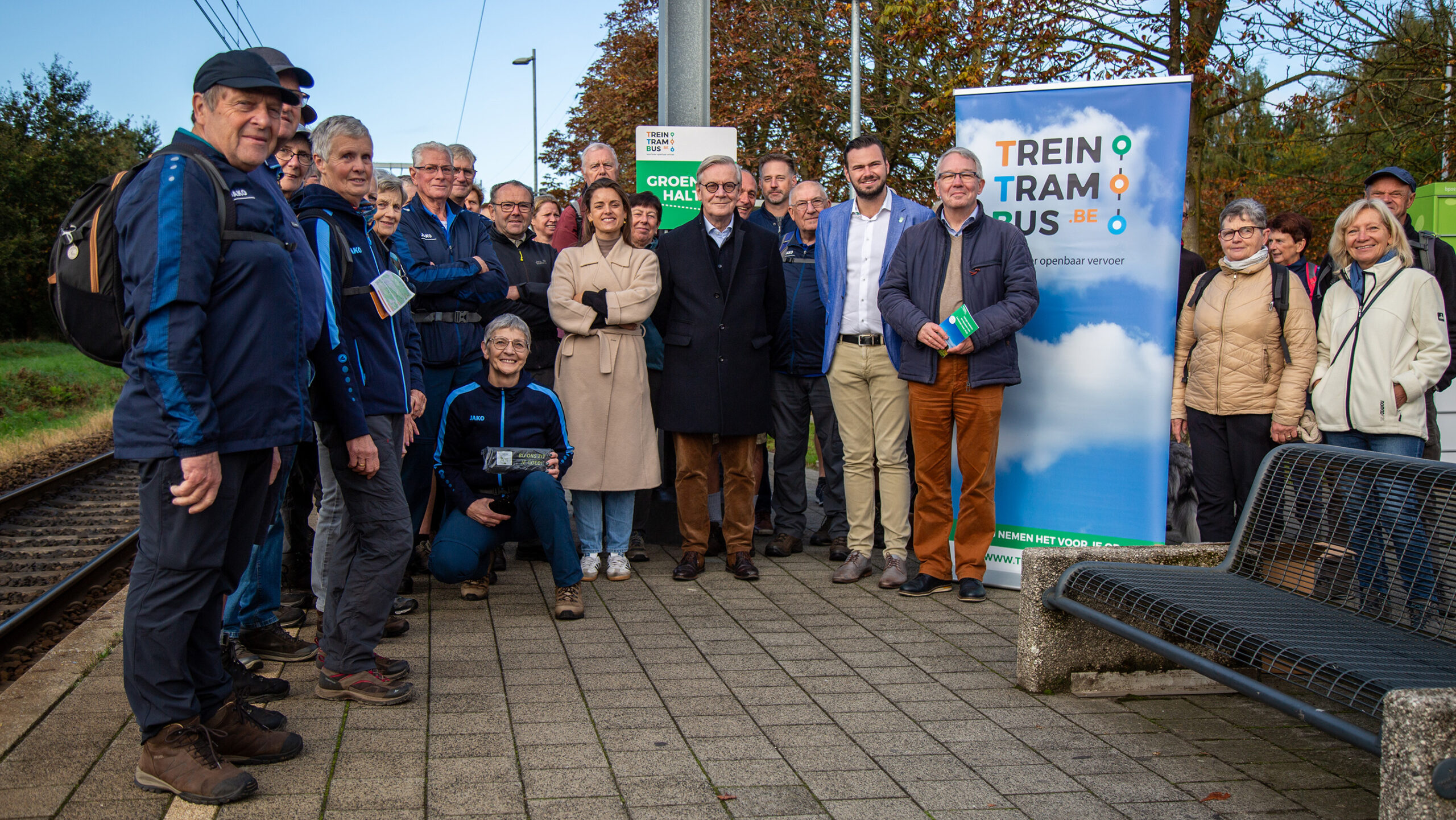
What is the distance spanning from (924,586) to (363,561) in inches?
123

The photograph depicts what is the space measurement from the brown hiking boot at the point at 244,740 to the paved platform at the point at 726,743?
57 mm

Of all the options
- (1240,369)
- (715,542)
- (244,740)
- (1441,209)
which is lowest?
(715,542)

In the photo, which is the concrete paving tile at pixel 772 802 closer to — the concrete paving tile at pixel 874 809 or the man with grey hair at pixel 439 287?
the concrete paving tile at pixel 874 809

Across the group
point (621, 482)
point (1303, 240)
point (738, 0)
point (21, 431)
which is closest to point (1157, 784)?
point (621, 482)

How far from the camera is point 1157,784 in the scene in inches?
139

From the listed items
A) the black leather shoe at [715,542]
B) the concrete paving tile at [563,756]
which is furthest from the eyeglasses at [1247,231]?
the concrete paving tile at [563,756]

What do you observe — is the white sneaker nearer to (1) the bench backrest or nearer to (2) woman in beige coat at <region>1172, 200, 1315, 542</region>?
(2) woman in beige coat at <region>1172, 200, 1315, 542</region>

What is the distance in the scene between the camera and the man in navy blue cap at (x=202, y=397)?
124 inches

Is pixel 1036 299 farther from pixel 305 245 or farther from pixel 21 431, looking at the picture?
pixel 21 431

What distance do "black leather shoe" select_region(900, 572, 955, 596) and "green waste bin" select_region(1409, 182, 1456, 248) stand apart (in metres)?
6.31

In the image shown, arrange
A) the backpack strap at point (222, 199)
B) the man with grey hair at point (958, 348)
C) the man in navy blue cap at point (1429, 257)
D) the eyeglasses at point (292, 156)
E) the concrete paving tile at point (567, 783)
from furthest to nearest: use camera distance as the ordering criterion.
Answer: the man with grey hair at point (958, 348) < the man in navy blue cap at point (1429, 257) < the eyeglasses at point (292, 156) < the concrete paving tile at point (567, 783) < the backpack strap at point (222, 199)

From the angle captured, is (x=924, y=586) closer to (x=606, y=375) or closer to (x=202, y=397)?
(x=606, y=375)

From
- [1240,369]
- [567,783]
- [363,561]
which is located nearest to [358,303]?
[363,561]

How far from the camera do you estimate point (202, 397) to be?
10.4ft
